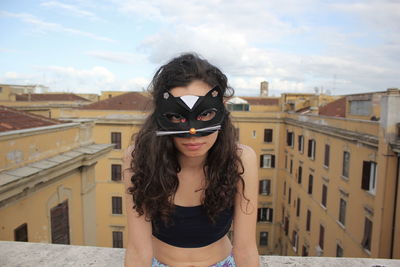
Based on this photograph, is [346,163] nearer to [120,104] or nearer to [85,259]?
[85,259]

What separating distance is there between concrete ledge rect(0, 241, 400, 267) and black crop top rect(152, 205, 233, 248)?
2.30 feet

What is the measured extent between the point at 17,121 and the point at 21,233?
111 inches

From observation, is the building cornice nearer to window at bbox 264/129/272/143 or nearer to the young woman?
the young woman

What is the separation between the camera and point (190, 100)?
1957mm

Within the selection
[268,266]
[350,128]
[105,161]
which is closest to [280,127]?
[350,128]

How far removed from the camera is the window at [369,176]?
462 inches

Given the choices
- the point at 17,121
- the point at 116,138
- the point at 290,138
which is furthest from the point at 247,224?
the point at 290,138

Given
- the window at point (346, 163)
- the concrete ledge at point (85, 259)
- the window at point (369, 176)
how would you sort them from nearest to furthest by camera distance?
1. the concrete ledge at point (85, 259)
2. the window at point (369, 176)
3. the window at point (346, 163)

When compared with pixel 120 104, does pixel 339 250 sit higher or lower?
lower

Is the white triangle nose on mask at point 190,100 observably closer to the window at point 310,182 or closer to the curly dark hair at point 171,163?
the curly dark hair at point 171,163

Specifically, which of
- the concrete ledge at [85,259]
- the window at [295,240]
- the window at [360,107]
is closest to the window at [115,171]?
the window at [295,240]

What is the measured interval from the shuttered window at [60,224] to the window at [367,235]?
401 inches

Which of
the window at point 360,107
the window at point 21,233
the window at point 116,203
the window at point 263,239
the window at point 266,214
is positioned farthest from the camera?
the window at point 263,239

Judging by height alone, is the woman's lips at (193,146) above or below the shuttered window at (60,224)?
above
